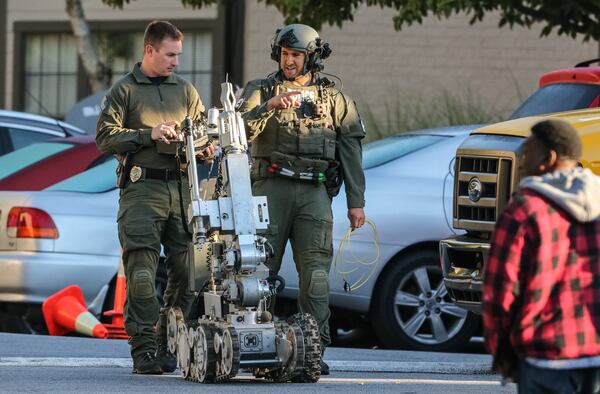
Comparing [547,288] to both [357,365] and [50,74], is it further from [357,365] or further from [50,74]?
[50,74]

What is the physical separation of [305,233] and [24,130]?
224 inches

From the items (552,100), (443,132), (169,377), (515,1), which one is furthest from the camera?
(515,1)

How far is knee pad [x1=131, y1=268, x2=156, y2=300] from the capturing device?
8609 mm

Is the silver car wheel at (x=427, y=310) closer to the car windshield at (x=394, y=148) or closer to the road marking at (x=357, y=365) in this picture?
the car windshield at (x=394, y=148)

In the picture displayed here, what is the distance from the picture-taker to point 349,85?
21.2 meters

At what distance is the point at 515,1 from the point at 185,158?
830 centimetres

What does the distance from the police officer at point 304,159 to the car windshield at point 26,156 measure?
3.82m

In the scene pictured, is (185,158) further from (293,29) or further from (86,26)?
(86,26)

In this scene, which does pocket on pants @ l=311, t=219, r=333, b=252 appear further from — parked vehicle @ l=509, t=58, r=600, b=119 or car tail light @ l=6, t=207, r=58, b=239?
car tail light @ l=6, t=207, r=58, b=239

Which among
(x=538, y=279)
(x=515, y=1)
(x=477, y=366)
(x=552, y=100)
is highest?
(x=515, y=1)

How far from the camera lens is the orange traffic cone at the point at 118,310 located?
35.7ft

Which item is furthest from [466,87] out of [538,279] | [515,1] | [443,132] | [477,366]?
[538,279]

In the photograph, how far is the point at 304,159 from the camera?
8703 millimetres

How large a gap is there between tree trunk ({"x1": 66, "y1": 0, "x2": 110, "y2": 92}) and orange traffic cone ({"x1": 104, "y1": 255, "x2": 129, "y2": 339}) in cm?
942
